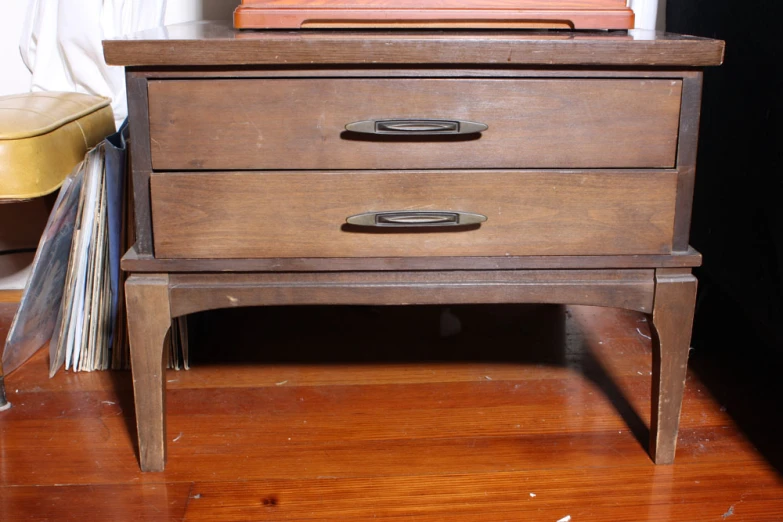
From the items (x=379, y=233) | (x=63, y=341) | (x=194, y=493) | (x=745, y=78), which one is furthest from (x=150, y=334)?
(x=745, y=78)

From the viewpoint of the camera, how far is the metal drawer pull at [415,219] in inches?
40.3

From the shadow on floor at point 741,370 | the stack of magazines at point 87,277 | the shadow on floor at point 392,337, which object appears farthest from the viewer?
the shadow on floor at point 392,337

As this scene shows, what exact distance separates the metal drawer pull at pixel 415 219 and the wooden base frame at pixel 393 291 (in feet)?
0.25

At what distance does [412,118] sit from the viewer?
1.00 meters

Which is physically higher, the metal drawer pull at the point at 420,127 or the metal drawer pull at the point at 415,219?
the metal drawer pull at the point at 420,127

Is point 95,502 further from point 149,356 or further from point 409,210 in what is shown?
point 409,210

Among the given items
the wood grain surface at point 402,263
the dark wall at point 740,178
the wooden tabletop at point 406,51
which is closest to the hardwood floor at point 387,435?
the dark wall at point 740,178

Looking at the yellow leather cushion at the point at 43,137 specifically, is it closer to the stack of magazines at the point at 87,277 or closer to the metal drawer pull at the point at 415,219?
the stack of magazines at the point at 87,277

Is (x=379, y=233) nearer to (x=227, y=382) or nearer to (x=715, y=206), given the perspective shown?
(x=227, y=382)

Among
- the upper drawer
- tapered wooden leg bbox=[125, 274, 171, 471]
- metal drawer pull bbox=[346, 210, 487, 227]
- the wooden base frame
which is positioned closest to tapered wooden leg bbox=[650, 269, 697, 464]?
the wooden base frame

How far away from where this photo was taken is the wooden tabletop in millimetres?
957

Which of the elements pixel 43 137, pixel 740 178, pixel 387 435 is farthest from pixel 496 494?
pixel 43 137

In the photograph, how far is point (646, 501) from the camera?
108 centimetres

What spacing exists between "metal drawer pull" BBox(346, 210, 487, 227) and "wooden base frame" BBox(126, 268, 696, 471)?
0.08m
